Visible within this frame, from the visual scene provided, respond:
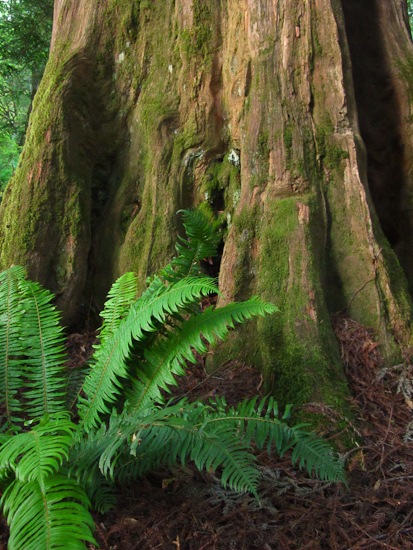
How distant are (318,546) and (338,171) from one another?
8.07 feet

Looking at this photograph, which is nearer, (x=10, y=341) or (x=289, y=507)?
(x=289, y=507)

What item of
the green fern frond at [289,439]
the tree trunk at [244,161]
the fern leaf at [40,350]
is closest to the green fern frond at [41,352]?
the fern leaf at [40,350]

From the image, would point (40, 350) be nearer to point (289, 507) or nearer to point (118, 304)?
point (118, 304)

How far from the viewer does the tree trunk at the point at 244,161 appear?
10.8 feet

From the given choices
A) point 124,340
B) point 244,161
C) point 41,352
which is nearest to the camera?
point 124,340

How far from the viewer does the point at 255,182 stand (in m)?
3.57

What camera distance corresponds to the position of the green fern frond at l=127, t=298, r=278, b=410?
237 centimetres

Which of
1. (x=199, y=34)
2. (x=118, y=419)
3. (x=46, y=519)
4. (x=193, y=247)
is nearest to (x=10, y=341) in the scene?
(x=118, y=419)

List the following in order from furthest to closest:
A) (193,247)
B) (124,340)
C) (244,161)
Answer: (244,161)
(193,247)
(124,340)

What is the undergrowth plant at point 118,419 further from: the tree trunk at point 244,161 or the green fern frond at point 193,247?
the tree trunk at point 244,161

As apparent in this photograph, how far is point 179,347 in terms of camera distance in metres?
2.42

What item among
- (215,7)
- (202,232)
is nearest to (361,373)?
(202,232)

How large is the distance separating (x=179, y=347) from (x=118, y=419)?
1.57ft

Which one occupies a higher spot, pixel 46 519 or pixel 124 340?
pixel 124 340
